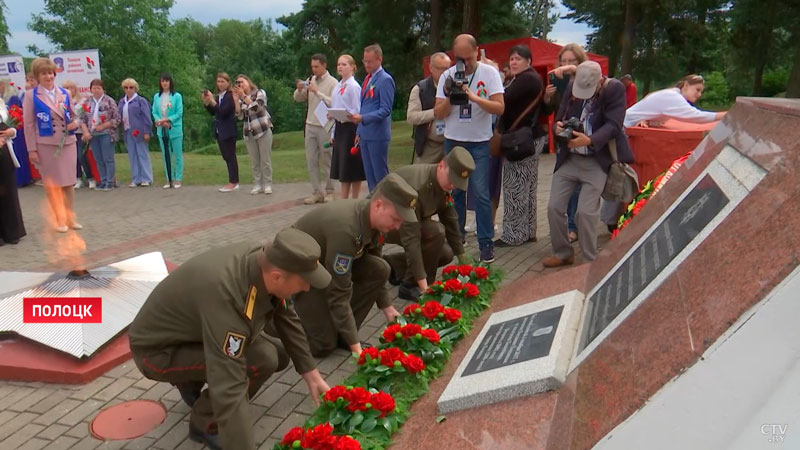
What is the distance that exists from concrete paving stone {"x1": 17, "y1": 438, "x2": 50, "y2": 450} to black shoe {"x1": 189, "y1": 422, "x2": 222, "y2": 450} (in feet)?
2.46

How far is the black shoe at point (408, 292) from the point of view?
489cm

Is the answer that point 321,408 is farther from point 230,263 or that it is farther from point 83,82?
point 83,82

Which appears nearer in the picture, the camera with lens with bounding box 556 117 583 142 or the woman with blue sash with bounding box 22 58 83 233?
the camera with lens with bounding box 556 117 583 142

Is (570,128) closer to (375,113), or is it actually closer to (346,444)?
(375,113)

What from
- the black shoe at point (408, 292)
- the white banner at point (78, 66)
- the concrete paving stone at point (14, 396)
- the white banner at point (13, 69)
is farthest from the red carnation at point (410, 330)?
the white banner at point (13, 69)

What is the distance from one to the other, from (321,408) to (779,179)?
2.09 metres

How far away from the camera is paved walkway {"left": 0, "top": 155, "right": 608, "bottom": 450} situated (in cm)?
314

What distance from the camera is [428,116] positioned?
6.14 metres

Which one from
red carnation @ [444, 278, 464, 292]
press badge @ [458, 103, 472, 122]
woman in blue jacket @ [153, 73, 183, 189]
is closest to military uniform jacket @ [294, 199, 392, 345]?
red carnation @ [444, 278, 464, 292]

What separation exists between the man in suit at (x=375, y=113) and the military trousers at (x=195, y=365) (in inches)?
166

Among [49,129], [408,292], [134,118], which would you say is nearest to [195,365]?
[408,292]

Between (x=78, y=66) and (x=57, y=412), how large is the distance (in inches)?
421

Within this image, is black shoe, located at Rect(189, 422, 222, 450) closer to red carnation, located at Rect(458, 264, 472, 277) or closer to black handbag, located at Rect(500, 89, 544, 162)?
red carnation, located at Rect(458, 264, 472, 277)

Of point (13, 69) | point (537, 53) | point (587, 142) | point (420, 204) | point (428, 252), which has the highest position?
point (537, 53)
